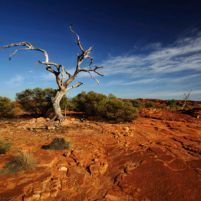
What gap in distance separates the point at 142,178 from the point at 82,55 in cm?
943

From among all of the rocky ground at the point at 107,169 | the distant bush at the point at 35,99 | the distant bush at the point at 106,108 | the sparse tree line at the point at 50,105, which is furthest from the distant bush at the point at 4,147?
the distant bush at the point at 35,99

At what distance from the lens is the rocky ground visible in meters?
4.33

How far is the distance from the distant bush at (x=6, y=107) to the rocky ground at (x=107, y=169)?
589 centimetres

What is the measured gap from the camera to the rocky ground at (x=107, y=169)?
433 centimetres

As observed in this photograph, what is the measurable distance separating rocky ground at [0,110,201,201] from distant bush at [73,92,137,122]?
3.96m

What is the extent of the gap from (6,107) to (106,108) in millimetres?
7675

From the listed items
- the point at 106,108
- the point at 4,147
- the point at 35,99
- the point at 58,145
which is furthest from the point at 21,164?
the point at 35,99

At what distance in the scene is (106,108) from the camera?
13891 mm

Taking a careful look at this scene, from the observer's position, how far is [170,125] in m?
12.8

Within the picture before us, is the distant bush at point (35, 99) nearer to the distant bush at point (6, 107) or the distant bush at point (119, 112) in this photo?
the distant bush at point (6, 107)

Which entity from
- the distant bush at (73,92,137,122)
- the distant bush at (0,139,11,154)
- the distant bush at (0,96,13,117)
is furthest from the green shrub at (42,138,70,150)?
the distant bush at (0,96,13,117)

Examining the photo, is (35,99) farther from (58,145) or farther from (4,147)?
(4,147)

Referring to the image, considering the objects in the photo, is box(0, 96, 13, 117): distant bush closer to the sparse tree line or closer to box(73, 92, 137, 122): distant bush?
the sparse tree line

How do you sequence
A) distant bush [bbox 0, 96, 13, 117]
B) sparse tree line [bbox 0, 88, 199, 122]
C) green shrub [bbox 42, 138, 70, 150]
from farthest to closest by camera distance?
distant bush [bbox 0, 96, 13, 117] → sparse tree line [bbox 0, 88, 199, 122] → green shrub [bbox 42, 138, 70, 150]
